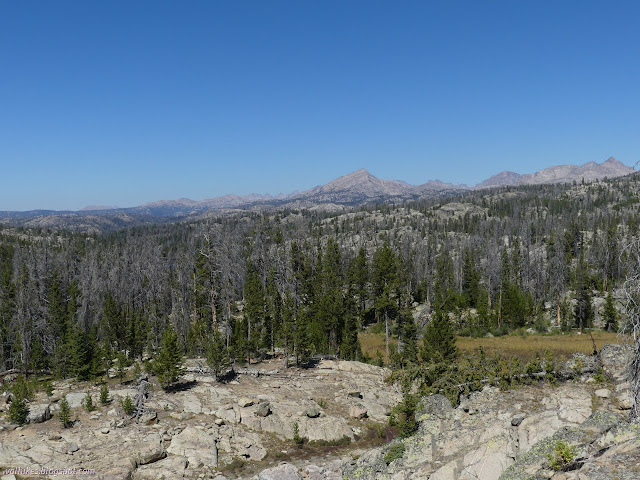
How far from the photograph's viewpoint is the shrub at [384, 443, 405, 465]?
13.2 m

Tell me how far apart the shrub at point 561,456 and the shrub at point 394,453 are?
5.78 m

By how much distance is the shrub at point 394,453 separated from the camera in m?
13.2

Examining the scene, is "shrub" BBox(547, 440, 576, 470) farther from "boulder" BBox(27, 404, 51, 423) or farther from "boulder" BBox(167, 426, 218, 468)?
"boulder" BBox(27, 404, 51, 423)

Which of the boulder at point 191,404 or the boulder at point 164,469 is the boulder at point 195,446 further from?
the boulder at point 191,404

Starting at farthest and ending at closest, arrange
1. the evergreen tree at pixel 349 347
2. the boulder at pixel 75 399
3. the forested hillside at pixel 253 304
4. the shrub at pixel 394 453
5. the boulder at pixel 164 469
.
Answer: the evergreen tree at pixel 349 347
the forested hillside at pixel 253 304
the boulder at pixel 75 399
the boulder at pixel 164 469
the shrub at pixel 394 453

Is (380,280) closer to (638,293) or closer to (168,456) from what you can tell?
(168,456)

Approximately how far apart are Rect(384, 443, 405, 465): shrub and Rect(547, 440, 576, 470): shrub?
5780 millimetres

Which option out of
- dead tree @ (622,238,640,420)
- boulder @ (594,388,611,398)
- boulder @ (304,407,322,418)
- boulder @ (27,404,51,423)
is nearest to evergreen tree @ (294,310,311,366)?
boulder @ (304,407,322,418)

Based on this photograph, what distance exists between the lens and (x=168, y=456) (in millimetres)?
16328

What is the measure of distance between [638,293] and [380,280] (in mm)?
36119

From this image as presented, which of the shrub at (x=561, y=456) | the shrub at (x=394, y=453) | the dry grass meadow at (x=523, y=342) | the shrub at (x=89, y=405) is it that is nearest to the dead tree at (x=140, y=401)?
the shrub at (x=89, y=405)

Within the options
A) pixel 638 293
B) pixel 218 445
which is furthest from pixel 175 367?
pixel 638 293

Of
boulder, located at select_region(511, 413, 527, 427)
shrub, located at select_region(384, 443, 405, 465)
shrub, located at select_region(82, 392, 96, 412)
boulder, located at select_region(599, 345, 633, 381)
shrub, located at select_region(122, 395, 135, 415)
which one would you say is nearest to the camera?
Result: boulder, located at select_region(511, 413, 527, 427)

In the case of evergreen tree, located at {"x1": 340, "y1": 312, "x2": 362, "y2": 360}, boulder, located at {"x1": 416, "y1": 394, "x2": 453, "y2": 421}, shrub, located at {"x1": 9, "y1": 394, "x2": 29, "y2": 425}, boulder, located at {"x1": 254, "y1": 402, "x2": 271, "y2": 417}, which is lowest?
evergreen tree, located at {"x1": 340, "y1": 312, "x2": 362, "y2": 360}
